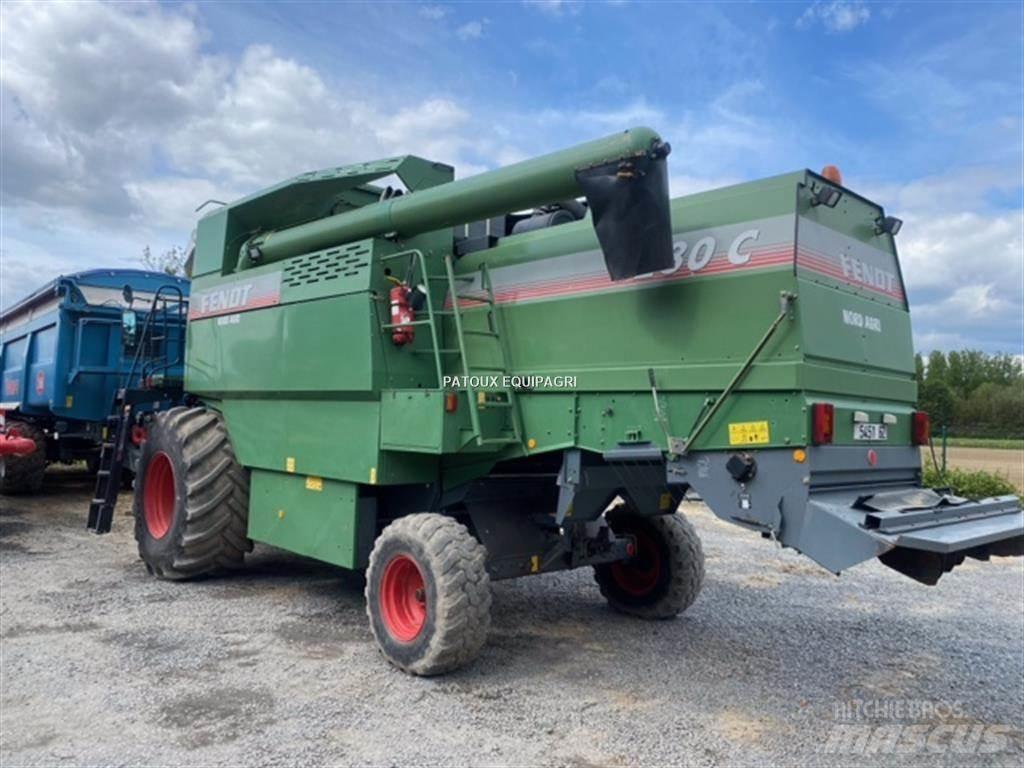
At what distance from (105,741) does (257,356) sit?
3.34 meters

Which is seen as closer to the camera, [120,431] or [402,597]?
[402,597]

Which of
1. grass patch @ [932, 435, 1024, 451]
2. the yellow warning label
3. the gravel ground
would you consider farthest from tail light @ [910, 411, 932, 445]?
grass patch @ [932, 435, 1024, 451]

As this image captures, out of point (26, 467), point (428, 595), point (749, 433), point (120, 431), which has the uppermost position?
point (749, 433)

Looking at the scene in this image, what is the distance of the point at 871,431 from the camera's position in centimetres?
443

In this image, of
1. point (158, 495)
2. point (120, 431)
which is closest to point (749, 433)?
point (158, 495)

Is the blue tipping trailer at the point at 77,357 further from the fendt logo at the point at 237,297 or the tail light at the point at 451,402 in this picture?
the tail light at the point at 451,402

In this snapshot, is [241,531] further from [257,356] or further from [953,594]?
[953,594]

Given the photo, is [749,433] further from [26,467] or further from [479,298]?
[26,467]

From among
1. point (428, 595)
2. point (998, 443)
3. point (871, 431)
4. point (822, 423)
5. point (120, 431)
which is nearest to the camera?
point (822, 423)


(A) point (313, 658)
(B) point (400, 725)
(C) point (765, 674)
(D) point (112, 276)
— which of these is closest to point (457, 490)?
(A) point (313, 658)

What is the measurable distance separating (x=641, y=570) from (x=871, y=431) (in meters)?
2.57

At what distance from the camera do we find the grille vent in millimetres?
5770

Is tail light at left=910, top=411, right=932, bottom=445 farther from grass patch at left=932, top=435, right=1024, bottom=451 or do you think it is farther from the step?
grass patch at left=932, top=435, right=1024, bottom=451

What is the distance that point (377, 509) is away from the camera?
5.98 metres
